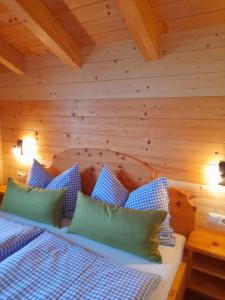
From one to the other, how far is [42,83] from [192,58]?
159 cm

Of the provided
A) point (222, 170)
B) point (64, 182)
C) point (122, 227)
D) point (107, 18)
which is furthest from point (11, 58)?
point (222, 170)

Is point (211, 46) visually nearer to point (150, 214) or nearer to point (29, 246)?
point (150, 214)

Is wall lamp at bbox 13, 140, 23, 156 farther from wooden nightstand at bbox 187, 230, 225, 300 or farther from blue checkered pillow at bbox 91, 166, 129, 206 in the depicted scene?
wooden nightstand at bbox 187, 230, 225, 300

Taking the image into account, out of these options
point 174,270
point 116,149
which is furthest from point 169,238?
point 116,149

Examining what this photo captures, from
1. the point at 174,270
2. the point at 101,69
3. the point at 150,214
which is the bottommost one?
the point at 174,270

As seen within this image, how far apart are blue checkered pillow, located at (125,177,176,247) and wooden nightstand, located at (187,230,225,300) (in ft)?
0.54

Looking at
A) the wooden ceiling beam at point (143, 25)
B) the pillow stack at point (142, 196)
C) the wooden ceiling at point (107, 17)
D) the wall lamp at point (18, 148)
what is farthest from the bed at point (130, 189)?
the wooden ceiling at point (107, 17)

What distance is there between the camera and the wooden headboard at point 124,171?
6.11ft

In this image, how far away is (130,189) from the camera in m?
2.13

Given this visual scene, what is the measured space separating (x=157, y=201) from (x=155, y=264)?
45cm

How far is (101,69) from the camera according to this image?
2168 mm

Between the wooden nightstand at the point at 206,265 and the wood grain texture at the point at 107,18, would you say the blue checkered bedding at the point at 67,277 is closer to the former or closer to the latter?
the wooden nightstand at the point at 206,265

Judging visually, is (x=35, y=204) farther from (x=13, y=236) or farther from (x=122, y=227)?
(x=122, y=227)

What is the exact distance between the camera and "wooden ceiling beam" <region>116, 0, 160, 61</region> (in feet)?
4.79
